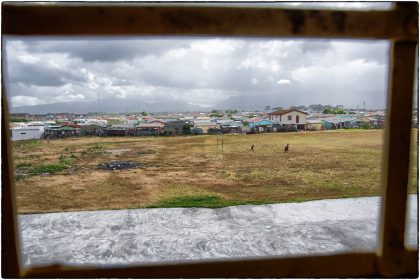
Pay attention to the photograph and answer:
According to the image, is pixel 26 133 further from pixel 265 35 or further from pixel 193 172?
pixel 265 35

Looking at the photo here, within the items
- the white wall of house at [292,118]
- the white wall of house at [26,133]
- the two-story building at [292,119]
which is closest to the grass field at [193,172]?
the white wall of house at [26,133]

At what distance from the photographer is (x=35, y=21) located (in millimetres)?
565

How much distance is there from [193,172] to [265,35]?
14.7 meters

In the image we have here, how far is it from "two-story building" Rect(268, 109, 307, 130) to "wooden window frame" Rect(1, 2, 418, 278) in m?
26.0

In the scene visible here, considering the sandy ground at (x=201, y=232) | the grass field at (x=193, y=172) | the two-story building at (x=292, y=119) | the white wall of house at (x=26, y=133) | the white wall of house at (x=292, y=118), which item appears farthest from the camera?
the white wall of house at (x=292, y=118)

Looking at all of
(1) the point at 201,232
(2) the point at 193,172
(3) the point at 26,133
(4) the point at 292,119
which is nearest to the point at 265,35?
(1) the point at 201,232

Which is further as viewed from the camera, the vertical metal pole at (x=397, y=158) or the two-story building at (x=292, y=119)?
the two-story building at (x=292, y=119)

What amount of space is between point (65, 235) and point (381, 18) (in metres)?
4.53

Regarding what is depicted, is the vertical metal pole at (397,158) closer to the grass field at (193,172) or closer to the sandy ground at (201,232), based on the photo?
the sandy ground at (201,232)

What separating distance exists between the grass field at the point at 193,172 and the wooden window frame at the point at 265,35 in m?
7.86

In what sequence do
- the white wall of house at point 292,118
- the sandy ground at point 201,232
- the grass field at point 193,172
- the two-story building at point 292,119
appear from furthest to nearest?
the white wall of house at point 292,118
the two-story building at point 292,119
the grass field at point 193,172
the sandy ground at point 201,232

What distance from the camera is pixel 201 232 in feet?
14.7

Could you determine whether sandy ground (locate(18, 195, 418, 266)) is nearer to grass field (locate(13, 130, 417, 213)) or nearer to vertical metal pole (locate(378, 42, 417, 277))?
vertical metal pole (locate(378, 42, 417, 277))

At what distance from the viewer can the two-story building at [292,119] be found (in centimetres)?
2627
